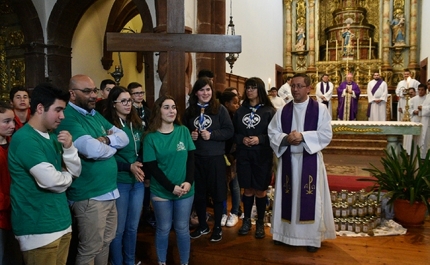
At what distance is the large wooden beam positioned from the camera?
10.7 ft

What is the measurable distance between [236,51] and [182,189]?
1315 millimetres

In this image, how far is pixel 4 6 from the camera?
7391mm

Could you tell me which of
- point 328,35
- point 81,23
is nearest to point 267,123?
point 81,23

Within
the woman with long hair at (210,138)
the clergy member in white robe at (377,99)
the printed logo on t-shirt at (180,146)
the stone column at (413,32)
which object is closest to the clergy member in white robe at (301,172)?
the woman with long hair at (210,138)

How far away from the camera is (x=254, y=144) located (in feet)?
11.2

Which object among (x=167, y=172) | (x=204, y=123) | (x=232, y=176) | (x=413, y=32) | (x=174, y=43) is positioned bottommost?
(x=232, y=176)

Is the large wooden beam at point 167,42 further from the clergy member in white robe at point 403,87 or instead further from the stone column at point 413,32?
the stone column at point 413,32

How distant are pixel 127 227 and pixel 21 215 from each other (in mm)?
1087

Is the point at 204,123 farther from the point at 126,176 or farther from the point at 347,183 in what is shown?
the point at 347,183

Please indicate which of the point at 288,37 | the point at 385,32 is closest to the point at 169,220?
the point at 288,37

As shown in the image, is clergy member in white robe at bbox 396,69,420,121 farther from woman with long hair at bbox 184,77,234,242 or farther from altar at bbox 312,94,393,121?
woman with long hair at bbox 184,77,234,242

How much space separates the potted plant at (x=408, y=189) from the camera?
3962 mm

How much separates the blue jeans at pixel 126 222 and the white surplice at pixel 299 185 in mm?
1277

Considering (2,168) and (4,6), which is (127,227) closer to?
(2,168)
